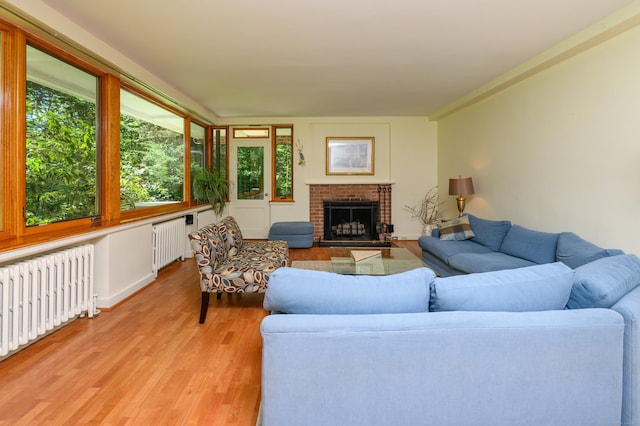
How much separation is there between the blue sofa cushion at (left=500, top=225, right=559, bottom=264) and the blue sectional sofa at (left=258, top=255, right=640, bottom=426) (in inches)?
83.7

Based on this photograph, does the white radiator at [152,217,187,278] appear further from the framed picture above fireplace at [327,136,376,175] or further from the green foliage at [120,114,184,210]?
the framed picture above fireplace at [327,136,376,175]

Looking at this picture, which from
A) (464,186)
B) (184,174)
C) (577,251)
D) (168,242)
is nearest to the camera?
(577,251)

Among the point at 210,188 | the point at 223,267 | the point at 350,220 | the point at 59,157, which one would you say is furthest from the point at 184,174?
the point at 350,220

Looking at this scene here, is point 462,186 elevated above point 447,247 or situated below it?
above

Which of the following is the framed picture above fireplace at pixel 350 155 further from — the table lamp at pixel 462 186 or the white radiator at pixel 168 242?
the white radiator at pixel 168 242

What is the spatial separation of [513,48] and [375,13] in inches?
66.0

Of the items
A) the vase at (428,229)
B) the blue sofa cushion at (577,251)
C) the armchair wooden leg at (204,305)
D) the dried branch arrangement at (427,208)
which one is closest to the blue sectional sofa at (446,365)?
the blue sofa cushion at (577,251)

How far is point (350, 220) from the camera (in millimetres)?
7289

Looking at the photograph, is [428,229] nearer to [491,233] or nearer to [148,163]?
[491,233]

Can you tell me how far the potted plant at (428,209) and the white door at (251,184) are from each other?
9.77 ft

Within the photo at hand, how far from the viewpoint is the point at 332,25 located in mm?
2977

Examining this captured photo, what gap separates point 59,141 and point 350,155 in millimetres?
5129

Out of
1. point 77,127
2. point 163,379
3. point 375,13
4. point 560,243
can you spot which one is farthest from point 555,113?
point 77,127

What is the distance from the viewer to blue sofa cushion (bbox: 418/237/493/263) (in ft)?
13.5
